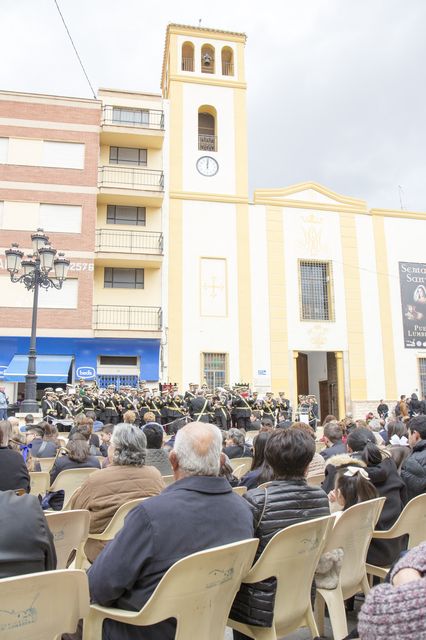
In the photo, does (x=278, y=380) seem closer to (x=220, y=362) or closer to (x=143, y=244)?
(x=220, y=362)

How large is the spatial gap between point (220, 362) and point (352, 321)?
6.64 m

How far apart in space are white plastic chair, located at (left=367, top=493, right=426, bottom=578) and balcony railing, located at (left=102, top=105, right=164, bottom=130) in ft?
75.3

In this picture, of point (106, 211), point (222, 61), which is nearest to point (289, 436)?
point (106, 211)

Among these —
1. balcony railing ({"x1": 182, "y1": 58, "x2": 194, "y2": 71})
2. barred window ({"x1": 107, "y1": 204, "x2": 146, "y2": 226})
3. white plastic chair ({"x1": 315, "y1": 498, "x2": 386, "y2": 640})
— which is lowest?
white plastic chair ({"x1": 315, "y1": 498, "x2": 386, "y2": 640})

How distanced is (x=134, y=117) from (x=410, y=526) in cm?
2398

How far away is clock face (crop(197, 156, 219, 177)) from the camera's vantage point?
24375 millimetres

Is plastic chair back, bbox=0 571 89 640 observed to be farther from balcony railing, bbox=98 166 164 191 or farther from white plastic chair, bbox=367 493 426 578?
balcony railing, bbox=98 166 164 191

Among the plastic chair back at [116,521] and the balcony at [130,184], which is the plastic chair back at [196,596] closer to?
the plastic chair back at [116,521]

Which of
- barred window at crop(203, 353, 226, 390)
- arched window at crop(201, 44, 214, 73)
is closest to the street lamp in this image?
barred window at crop(203, 353, 226, 390)

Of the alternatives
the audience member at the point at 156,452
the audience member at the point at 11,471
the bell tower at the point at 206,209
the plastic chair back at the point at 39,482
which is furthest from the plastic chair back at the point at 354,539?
the bell tower at the point at 206,209

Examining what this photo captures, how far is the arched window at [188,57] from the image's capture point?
25.7 meters

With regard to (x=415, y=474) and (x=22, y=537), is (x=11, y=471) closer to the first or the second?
(x=22, y=537)

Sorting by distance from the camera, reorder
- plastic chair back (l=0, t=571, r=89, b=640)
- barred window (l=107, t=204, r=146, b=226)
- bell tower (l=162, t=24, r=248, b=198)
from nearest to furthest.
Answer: plastic chair back (l=0, t=571, r=89, b=640), barred window (l=107, t=204, r=146, b=226), bell tower (l=162, t=24, r=248, b=198)

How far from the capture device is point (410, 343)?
25.3m
